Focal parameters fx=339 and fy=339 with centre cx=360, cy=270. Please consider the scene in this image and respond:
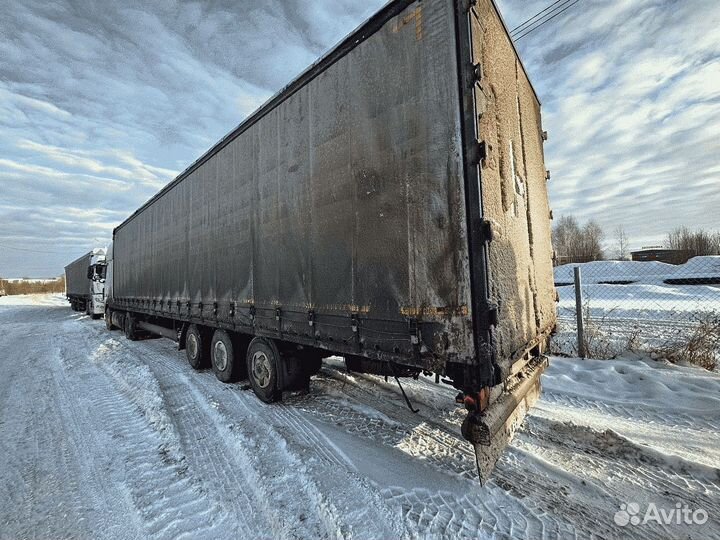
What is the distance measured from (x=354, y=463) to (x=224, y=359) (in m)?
3.48

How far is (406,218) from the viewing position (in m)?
2.78

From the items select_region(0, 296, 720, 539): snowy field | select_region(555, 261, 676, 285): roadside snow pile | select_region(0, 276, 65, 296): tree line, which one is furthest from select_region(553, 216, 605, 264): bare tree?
select_region(0, 276, 65, 296): tree line

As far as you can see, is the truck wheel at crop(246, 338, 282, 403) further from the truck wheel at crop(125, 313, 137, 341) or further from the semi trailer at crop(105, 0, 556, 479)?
the truck wheel at crop(125, 313, 137, 341)

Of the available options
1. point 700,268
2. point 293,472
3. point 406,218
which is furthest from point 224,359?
point 700,268

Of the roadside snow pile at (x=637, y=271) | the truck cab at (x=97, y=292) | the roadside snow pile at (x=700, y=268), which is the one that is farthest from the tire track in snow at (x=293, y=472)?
the roadside snow pile at (x=700, y=268)

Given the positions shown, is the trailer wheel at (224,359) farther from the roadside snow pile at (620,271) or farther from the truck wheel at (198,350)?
the roadside snow pile at (620,271)

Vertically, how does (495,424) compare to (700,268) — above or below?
below

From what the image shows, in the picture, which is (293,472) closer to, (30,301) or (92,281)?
(92,281)

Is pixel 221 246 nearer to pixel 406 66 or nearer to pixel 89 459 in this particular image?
pixel 89 459

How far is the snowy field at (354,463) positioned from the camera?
7.84 feet

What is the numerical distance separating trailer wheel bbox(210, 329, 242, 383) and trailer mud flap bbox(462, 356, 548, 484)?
410 cm

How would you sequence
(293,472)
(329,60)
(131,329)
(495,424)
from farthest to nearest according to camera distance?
(131,329) < (329,60) < (293,472) < (495,424)

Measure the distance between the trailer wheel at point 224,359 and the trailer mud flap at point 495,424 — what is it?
13.5ft

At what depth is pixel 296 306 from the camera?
13.1 ft
